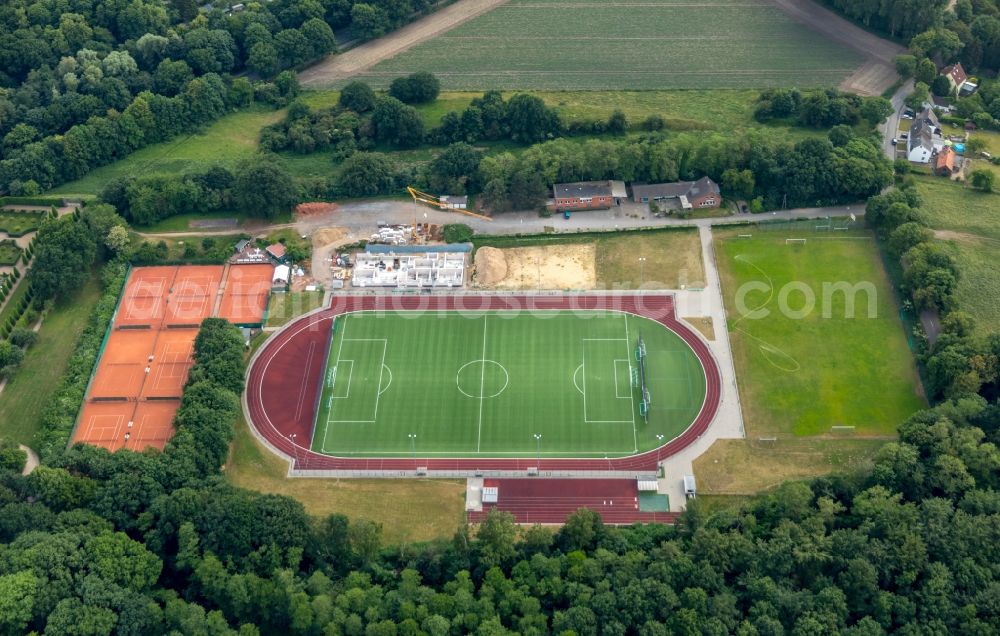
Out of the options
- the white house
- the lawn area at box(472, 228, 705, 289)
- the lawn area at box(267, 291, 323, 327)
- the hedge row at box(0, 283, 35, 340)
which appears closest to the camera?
the hedge row at box(0, 283, 35, 340)

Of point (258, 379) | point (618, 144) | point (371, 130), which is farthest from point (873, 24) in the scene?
point (258, 379)

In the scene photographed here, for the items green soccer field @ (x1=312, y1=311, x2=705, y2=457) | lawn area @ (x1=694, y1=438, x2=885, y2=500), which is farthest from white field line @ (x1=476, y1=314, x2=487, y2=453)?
lawn area @ (x1=694, y1=438, x2=885, y2=500)

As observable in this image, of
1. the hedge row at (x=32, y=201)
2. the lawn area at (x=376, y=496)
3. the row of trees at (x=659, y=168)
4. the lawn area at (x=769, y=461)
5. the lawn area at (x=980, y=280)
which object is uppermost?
the row of trees at (x=659, y=168)

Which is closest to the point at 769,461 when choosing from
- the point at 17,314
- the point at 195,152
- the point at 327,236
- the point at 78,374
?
the point at 327,236

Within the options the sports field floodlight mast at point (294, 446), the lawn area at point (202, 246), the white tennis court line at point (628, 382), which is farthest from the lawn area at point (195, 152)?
the white tennis court line at point (628, 382)

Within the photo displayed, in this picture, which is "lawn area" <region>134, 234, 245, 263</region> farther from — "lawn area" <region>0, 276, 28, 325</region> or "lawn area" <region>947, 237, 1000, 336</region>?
"lawn area" <region>947, 237, 1000, 336</region>

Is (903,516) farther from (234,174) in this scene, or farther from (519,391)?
(234,174)

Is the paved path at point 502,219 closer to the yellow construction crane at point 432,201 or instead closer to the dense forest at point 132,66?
the yellow construction crane at point 432,201
